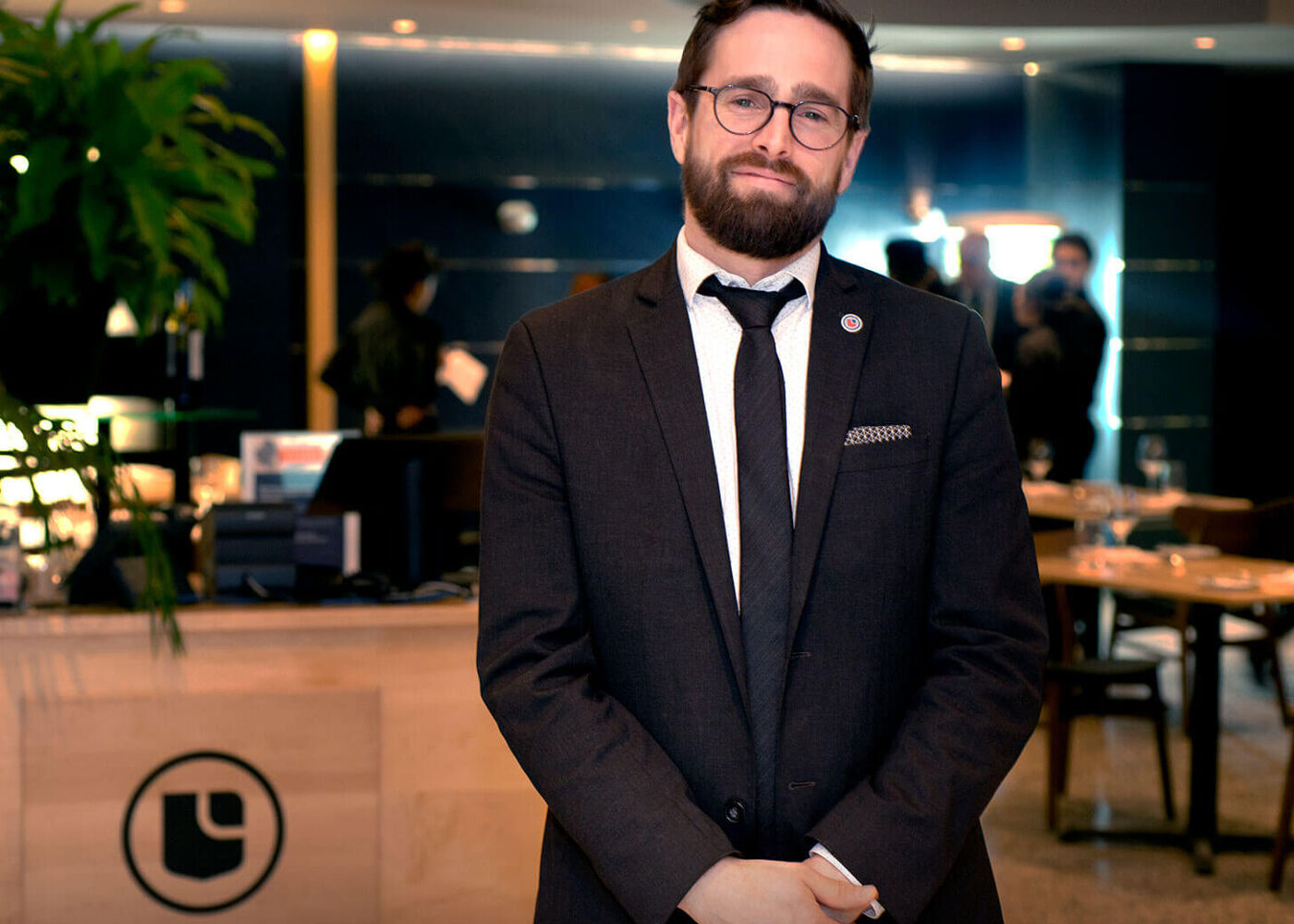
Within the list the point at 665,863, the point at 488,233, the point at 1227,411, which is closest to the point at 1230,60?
the point at 1227,411

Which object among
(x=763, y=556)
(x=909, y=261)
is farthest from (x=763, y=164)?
(x=909, y=261)

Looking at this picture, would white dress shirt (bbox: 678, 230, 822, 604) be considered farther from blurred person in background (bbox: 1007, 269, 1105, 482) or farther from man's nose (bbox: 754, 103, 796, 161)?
blurred person in background (bbox: 1007, 269, 1105, 482)

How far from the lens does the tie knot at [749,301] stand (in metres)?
1.52

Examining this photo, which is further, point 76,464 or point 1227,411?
point 1227,411

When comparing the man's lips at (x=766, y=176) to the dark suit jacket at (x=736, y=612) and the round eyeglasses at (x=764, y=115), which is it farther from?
the dark suit jacket at (x=736, y=612)

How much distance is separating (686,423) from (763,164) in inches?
10.9

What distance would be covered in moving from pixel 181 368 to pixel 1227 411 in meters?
8.20

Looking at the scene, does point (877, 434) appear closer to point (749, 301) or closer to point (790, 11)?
point (749, 301)

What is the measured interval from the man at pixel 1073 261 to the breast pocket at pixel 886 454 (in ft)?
17.3

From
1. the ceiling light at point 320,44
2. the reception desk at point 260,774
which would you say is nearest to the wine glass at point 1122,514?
the reception desk at point 260,774

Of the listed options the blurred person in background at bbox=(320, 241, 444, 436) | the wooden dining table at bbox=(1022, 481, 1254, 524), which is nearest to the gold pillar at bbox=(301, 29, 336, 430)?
the blurred person in background at bbox=(320, 241, 444, 436)

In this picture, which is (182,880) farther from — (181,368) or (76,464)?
(181,368)

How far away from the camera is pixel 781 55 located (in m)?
1.44

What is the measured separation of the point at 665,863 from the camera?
1350 millimetres
